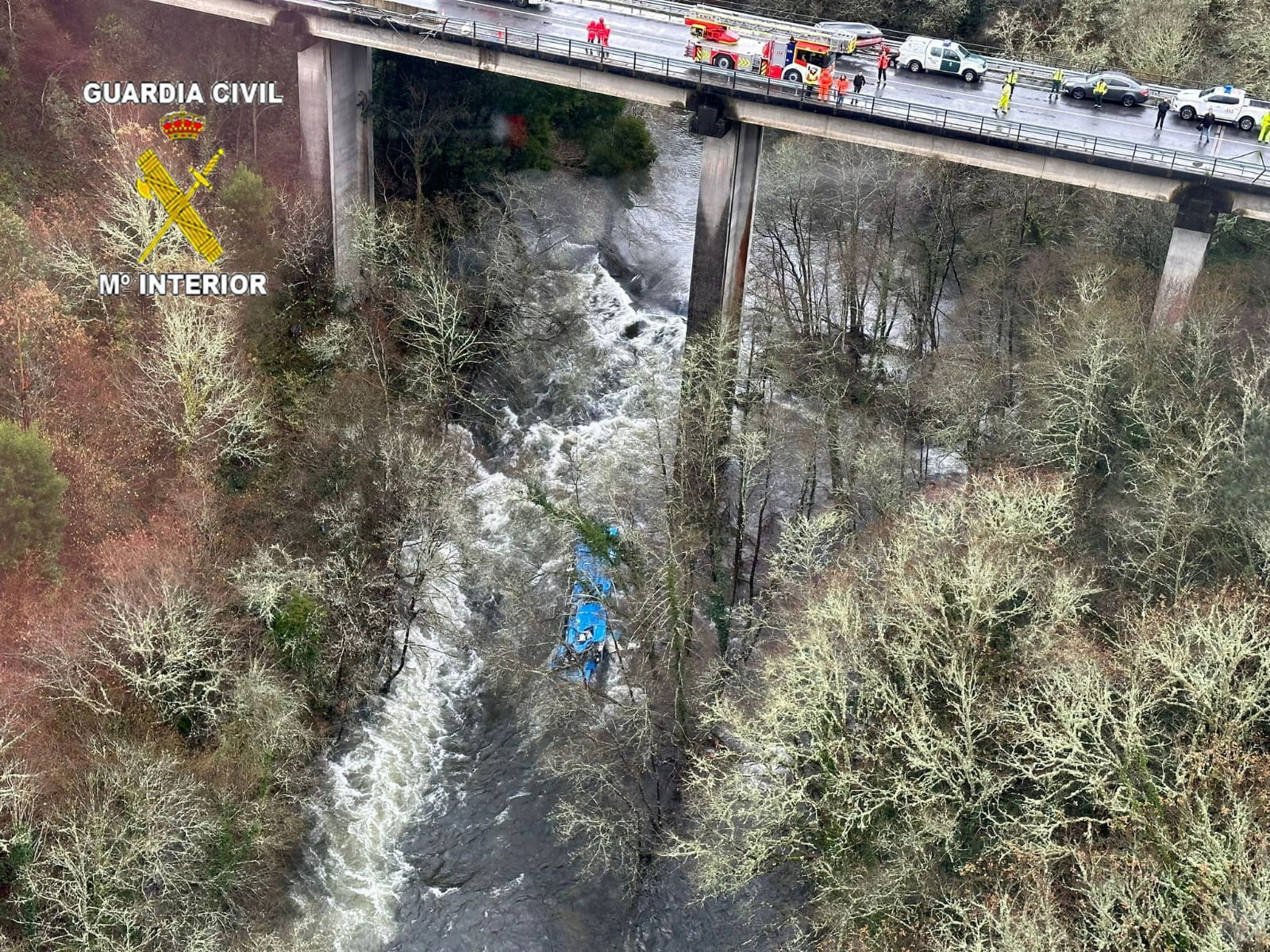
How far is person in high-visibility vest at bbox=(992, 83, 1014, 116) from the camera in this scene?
4822 cm

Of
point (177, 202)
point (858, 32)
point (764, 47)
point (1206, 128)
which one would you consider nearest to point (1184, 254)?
point (1206, 128)

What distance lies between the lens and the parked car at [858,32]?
53406 mm

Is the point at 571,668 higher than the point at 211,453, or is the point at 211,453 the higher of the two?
the point at 211,453

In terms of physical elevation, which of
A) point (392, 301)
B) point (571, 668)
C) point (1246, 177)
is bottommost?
point (571, 668)

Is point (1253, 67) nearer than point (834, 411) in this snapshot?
No

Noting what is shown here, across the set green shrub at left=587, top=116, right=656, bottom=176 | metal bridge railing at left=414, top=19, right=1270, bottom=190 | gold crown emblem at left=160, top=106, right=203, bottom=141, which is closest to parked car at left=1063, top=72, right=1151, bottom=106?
metal bridge railing at left=414, top=19, right=1270, bottom=190

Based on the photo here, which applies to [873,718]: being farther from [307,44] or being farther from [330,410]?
[307,44]

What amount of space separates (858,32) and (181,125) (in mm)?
31012

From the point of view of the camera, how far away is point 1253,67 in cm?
5650

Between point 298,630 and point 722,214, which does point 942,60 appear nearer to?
point 722,214

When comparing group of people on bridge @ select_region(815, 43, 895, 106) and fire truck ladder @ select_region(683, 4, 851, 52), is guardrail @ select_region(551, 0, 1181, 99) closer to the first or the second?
fire truck ladder @ select_region(683, 4, 851, 52)

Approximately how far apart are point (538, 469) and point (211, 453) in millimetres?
14070

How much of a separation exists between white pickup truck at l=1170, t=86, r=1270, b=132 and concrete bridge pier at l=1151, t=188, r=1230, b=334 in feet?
15.5

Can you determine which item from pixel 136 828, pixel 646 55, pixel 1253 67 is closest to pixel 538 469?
pixel 646 55
